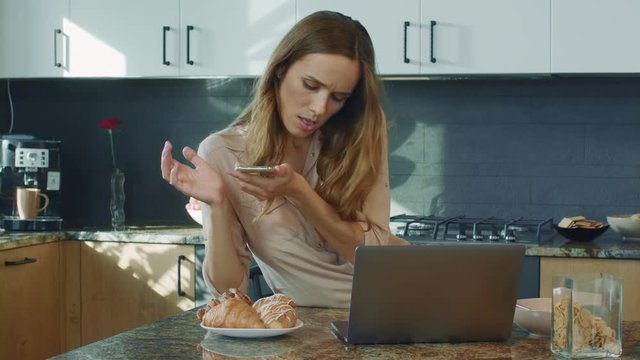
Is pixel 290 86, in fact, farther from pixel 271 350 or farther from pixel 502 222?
pixel 502 222

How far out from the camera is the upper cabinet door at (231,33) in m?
3.70

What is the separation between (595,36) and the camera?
3420mm

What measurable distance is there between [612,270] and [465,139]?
934 millimetres

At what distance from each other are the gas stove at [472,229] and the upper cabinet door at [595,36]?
2.05 feet

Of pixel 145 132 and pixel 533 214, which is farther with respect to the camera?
pixel 145 132

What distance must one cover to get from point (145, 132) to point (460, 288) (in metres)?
2.86

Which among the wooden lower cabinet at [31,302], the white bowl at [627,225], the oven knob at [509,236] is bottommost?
the wooden lower cabinet at [31,302]

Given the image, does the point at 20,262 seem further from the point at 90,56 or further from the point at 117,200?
the point at 90,56

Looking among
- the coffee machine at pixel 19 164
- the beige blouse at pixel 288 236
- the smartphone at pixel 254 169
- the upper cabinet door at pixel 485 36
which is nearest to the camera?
the smartphone at pixel 254 169

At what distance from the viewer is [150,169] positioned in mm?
4254

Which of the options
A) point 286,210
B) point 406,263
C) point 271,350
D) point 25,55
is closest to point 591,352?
point 406,263

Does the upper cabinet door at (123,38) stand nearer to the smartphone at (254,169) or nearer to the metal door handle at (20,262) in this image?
the metal door handle at (20,262)

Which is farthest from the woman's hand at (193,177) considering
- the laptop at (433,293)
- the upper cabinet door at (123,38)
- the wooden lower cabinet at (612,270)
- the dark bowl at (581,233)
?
the upper cabinet door at (123,38)

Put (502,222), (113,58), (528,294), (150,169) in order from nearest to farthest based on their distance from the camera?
(528,294) → (502,222) → (113,58) → (150,169)
